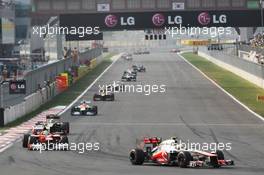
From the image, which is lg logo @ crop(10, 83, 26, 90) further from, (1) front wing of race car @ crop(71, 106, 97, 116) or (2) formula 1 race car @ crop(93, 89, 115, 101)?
(2) formula 1 race car @ crop(93, 89, 115, 101)

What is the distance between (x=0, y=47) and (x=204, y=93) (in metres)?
51.3

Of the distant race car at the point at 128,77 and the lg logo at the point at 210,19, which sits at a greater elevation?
the lg logo at the point at 210,19

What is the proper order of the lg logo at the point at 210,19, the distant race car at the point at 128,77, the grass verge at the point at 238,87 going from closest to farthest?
the grass verge at the point at 238,87
the lg logo at the point at 210,19
the distant race car at the point at 128,77

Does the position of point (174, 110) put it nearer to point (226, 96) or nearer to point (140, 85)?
point (226, 96)

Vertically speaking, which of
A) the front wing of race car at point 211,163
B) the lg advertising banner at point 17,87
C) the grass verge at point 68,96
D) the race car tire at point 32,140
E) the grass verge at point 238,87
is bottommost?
the grass verge at point 238,87

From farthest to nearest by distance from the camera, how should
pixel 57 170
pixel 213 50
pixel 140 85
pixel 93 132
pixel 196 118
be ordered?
pixel 213 50 < pixel 140 85 < pixel 196 118 < pixel 93 132 < pixel 57 170

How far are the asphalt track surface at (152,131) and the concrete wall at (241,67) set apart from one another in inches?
171

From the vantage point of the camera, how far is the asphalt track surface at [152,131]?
26.4 meters

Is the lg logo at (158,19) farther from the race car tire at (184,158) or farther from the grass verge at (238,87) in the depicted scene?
the race car tire at (184,158)

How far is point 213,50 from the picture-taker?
139000 millimetres

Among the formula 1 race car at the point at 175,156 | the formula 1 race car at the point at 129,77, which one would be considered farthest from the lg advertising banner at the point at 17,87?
the formula 1 race car at the point at 129,77

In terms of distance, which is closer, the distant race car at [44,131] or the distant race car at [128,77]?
the distant race car at [44,131]

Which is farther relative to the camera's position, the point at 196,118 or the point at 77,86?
the point at 77,86

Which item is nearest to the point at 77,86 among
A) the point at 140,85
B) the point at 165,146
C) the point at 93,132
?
the point at 140,85
